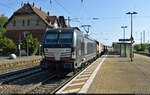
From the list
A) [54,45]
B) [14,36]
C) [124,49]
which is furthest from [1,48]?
[54,45]

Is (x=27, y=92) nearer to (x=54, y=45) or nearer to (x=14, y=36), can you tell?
(x=54, y=45)

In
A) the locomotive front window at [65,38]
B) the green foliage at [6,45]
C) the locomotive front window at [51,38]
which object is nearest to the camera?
the locomotive front window at [65,38]

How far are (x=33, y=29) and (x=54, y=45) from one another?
37.8 m

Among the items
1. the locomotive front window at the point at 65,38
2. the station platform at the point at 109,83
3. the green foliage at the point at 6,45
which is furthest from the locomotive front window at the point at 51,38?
the green foliage at the point at 6,45

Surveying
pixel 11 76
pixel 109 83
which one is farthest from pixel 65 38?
pixel 11 76

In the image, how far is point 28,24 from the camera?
47750 mm

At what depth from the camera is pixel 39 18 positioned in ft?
152

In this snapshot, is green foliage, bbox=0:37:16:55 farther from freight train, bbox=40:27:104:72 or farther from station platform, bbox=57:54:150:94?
station platform, bbox=57:54:150:94

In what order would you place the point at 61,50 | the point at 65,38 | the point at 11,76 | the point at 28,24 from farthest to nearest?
1. the point at 28,24
2. the point at 11,76
3. the point at 65,38
4. the point at 61,50

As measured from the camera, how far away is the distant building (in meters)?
46.6

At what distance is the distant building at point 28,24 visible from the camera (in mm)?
46562

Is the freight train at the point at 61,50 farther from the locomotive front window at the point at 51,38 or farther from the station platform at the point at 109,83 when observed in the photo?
the station platform at the point at 109,83

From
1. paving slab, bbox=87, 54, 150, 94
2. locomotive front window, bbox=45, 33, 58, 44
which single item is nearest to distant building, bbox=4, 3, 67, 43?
locomotive front window, bbox=45, 33, 58, 44

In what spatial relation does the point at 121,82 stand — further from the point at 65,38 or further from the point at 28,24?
the point at 28,24
